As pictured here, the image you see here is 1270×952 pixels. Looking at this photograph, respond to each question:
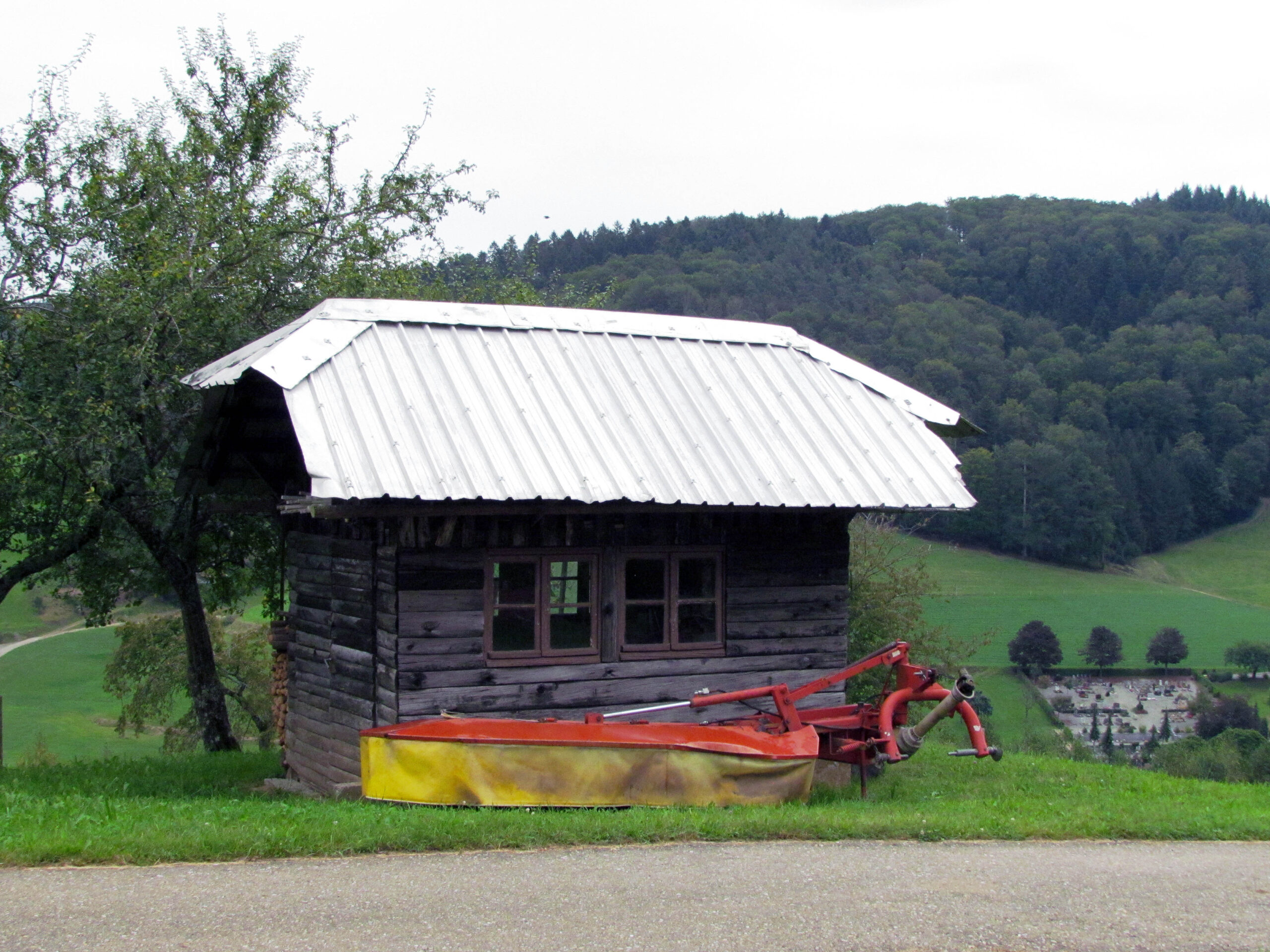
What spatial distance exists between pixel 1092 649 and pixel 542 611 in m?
61.6

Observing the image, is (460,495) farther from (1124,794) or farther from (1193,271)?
(1193,271)

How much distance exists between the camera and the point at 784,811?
9.73 m

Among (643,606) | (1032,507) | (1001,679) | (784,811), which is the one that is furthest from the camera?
(1032,507)

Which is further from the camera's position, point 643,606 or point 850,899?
point 643,606

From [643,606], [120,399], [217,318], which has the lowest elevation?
[643,606]

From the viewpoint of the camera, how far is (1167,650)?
6719 centimetres

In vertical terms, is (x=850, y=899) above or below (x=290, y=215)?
below

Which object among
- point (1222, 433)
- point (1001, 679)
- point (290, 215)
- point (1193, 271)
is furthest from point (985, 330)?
point (290, 215)

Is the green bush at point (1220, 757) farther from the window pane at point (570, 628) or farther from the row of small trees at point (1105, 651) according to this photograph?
the window pane at point (570, 628)

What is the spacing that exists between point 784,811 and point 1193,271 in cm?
12388

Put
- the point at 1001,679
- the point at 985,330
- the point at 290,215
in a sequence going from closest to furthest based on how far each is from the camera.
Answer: the point at 290,215 < the point at 1001,679 < the point at 985,330

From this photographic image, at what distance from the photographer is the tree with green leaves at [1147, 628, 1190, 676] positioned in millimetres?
67188

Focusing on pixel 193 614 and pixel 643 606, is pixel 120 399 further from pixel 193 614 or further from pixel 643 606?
pixel 643 606

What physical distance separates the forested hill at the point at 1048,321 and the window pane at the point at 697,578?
174 feet
